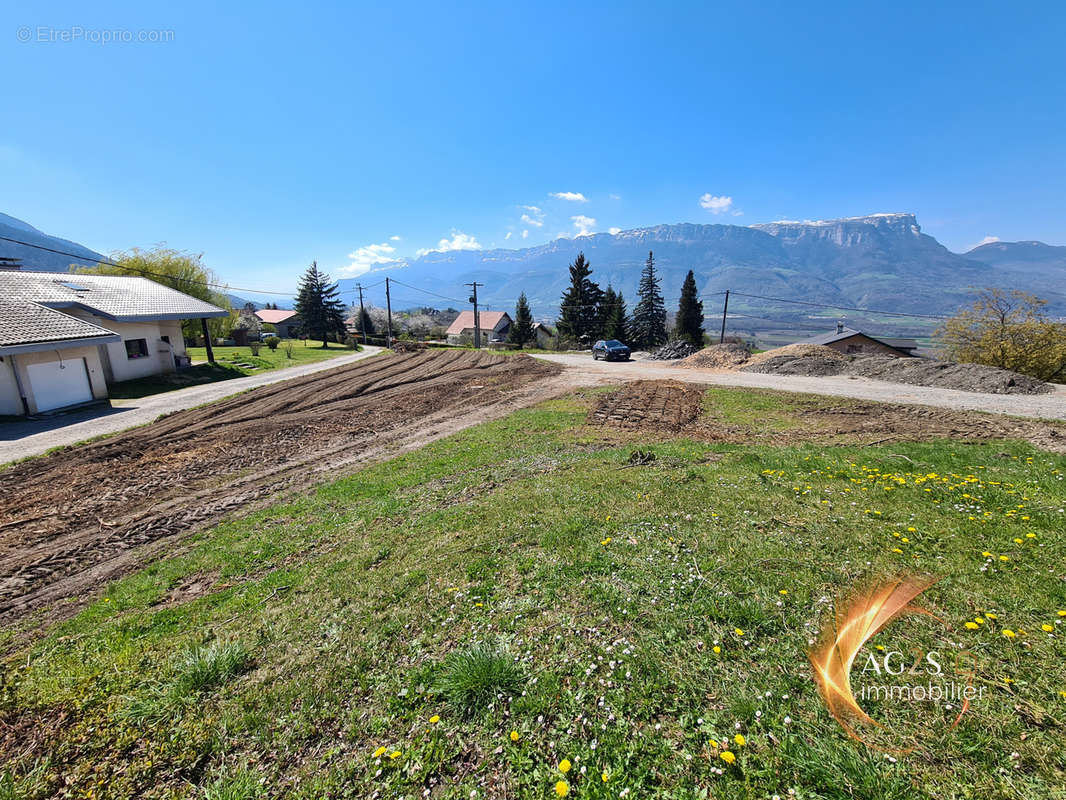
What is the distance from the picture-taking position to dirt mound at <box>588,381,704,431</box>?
13391mm

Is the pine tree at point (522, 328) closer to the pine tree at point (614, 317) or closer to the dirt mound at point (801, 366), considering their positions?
the pine tree at point (614, 317)

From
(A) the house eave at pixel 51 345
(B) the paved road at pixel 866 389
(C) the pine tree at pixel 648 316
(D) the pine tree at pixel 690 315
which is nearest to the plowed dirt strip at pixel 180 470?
(A) the house eave at pixel 51 345

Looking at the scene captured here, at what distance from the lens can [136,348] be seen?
23531 millimetres

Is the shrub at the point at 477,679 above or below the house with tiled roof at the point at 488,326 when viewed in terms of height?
below

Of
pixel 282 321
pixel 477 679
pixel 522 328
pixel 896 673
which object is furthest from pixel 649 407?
pixel 282 321

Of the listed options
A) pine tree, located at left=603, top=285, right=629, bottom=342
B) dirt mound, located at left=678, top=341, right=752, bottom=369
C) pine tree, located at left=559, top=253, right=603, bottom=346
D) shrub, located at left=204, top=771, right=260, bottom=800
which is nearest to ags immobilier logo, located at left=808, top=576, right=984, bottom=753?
shrub, located at left=204, top=771, right=260, bottom=800

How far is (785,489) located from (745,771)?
5.36 m

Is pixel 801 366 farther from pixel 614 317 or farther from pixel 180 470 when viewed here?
pixel 614 317

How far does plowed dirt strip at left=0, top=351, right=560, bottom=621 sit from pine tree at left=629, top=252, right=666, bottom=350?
41482 millimetres

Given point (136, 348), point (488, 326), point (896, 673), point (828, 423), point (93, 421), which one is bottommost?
point (828, 423)

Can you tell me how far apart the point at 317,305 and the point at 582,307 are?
3743cm

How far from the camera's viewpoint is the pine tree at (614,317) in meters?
53.1

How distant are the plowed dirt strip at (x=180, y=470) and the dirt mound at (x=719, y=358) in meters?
17.4

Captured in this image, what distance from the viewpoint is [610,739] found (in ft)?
9.07
